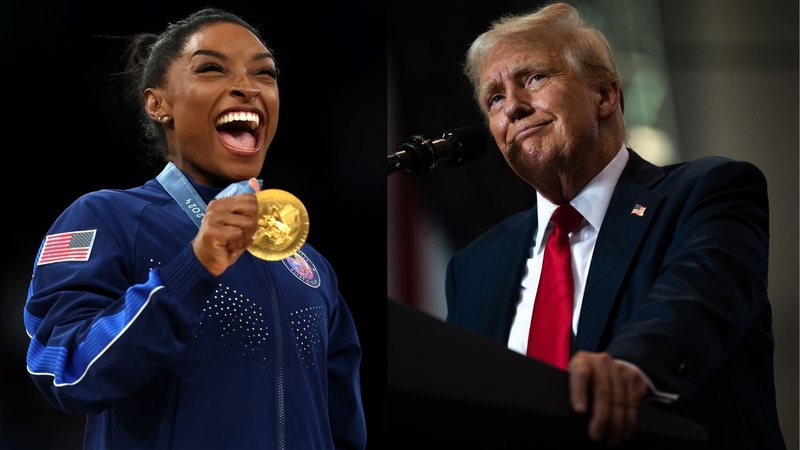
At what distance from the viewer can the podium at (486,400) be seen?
1.48 m

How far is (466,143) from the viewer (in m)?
2.07

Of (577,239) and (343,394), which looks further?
(343,394)

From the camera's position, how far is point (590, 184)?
2.00 m

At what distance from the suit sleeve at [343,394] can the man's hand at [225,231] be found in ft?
2.03

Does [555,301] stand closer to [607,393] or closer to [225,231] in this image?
[607,393]

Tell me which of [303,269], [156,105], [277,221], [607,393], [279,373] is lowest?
[279,373]

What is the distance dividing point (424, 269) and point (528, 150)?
0.33 meters

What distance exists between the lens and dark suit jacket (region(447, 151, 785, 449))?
168cm

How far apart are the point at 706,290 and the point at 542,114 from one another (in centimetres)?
51

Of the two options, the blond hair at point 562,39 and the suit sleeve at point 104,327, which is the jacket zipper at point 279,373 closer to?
the suit sleeve at point 104,327

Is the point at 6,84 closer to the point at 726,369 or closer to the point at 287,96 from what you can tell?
the point at 287,96

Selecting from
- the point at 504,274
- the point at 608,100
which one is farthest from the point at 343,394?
the point at 608,100

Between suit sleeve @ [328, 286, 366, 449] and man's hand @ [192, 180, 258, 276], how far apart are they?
2.03 ft

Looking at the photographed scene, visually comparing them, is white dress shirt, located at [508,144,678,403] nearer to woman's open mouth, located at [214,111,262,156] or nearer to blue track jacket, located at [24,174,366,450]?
blue track jacket, located at [24,174,366,450]
